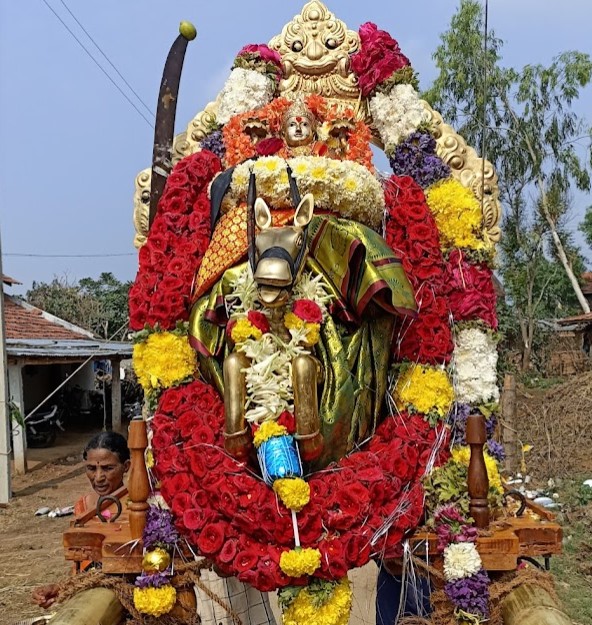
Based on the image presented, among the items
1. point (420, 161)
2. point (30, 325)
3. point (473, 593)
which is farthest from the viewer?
point (30, 325)

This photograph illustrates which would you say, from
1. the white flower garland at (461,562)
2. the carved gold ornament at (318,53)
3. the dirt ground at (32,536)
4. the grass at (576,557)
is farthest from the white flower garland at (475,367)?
the dirt ground at (32,536)

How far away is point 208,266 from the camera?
3.54 metres

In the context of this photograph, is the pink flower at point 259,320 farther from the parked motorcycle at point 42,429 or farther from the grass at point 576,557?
the parked motorcycle at point 42,429

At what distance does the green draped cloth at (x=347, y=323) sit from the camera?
10.6 ft

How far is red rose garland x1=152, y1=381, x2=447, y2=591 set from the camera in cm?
287

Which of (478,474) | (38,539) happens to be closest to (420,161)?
(478,474)

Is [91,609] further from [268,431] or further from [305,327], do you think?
[305,327]

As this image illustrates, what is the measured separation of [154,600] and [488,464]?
1.75 meters

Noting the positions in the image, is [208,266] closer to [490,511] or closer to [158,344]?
[158,344]

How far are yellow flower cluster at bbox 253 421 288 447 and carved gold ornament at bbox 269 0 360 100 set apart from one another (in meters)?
2.53

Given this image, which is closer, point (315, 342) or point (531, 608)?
point (531, 608)

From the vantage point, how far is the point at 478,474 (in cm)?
311

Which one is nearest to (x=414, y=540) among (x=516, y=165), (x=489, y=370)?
(x=489, y=370)

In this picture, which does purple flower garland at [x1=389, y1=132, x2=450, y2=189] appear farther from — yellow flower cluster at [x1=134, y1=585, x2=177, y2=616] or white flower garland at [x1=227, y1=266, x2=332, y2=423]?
yellow flower cluster at [x1=134, y1=585, x2=177, y2=616]
